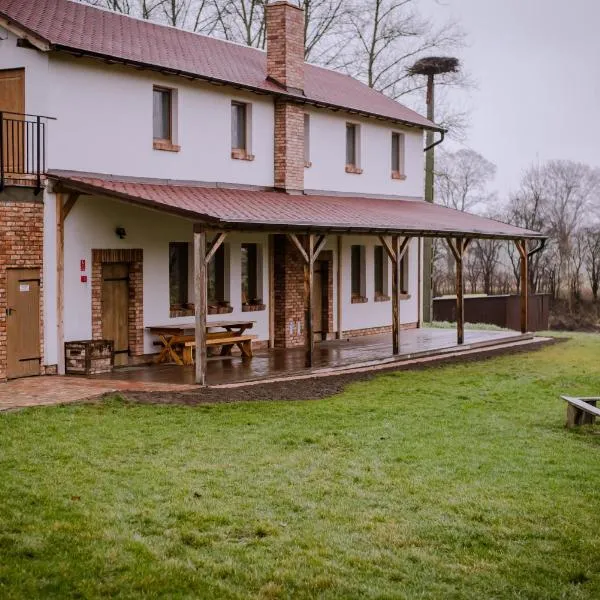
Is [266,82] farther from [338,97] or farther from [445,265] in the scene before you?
[445,265]

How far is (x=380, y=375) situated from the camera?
679 inches

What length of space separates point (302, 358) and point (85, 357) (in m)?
4.55

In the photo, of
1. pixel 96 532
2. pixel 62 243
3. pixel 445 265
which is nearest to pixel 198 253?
pixel 62 243

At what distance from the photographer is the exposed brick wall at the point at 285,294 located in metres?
21.1

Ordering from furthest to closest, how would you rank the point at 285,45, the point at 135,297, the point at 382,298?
1. the point at 382,298
2. the point at 285,45
3. the point at 135,297

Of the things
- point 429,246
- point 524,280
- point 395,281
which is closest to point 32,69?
point 395,281

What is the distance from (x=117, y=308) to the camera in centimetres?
1730

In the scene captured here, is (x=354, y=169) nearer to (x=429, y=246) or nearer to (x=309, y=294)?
(x=309, y=294)

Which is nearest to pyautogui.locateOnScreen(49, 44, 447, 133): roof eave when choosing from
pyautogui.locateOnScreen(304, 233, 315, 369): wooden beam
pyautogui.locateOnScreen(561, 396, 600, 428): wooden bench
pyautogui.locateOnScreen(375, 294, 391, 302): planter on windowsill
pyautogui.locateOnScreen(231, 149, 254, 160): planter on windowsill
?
pyautogui.locateOnScreen(231, 149, 254, 160): planter on windowsill

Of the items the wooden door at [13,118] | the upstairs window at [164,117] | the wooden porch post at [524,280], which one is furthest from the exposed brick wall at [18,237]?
the wooden porch post at [524,280]

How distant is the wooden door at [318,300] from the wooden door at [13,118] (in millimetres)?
8773

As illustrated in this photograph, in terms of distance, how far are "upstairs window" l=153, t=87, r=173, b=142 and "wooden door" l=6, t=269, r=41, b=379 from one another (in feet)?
12.9

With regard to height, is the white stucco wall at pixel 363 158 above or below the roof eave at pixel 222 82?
below

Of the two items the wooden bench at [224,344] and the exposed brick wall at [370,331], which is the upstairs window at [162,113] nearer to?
the wooden bench at [224,344]
